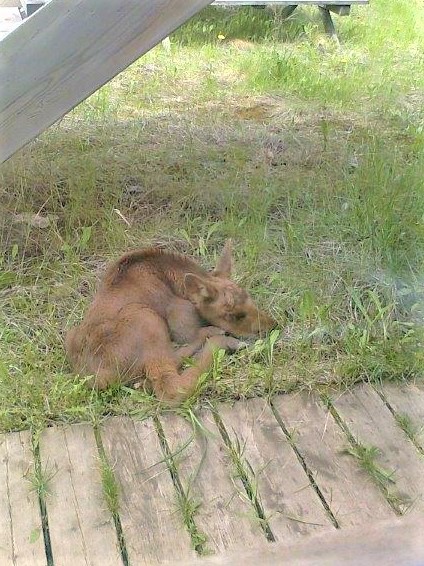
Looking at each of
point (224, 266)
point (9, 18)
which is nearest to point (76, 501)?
point (224, 266)

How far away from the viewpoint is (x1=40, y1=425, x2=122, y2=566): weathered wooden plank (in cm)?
179

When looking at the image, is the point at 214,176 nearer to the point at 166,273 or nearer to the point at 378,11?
the point at 166,273

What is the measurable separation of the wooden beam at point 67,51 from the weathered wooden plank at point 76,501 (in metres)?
0.80

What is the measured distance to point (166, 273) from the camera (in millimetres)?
2619

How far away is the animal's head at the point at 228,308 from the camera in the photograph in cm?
258

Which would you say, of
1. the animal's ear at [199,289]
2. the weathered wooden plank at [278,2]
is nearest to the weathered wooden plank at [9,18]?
the animal's ear at [199,289]

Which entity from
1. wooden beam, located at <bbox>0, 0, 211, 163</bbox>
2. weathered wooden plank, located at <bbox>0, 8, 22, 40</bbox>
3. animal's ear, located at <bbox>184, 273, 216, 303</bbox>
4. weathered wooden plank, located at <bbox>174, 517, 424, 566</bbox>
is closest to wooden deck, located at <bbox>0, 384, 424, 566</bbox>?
animal's ear, located at <bbox>184, 273, 216, 303</bbox>

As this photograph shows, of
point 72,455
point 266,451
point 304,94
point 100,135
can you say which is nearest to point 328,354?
point 266,451

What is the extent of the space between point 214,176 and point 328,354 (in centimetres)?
129

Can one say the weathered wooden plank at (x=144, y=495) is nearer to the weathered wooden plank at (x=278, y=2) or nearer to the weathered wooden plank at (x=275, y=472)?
the weathered wooden plank at (x=275, y=472)

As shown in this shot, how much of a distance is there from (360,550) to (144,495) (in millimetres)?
1019

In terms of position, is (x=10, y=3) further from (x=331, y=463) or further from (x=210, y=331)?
(x=331, y=463)

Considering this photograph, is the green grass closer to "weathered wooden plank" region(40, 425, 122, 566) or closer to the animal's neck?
"weathered wooden plank" region(40, 425, 122, 566)

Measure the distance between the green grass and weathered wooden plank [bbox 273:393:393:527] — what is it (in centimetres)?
11
